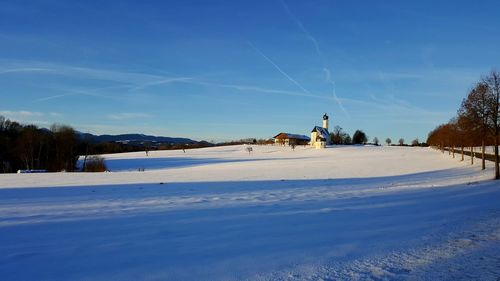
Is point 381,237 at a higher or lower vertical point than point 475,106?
lower

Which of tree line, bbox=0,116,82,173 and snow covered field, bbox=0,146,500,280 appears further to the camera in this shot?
tree line, bbox=0,116,82,173

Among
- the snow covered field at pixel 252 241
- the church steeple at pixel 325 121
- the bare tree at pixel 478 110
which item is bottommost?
the snow covered field at pixel 252 241

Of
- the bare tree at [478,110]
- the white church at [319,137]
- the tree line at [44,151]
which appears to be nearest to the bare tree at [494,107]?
the bare tree at [478,110]

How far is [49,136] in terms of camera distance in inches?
3115

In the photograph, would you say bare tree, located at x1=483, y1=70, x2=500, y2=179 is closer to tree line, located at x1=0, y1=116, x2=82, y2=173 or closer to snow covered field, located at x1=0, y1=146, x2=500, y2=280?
snow covered field, located at x1=0, y1=146, x2=500, y2=280

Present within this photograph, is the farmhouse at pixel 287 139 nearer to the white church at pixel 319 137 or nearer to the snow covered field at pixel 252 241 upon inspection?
the white church at pixel 319 137

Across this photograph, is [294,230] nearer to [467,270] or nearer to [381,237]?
[381,237]

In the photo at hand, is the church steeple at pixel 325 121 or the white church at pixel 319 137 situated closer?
the white church at pixel 319 137

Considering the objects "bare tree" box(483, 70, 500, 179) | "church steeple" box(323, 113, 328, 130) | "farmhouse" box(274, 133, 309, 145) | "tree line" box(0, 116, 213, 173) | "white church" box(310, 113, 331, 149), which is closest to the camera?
"bare tree" box(483, 70, 500, 179)

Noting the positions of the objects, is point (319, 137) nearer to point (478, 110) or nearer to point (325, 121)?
point (325, 121)

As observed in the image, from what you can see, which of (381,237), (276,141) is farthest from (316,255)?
(276,141)

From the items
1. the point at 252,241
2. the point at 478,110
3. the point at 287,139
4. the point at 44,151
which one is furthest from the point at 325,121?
the point at 252,241

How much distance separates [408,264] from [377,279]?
1179mm

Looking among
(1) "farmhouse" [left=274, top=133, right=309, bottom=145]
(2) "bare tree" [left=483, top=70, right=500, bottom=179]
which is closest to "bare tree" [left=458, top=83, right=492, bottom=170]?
(2) "bare tree" [left=483, top=70, right=500, bottom=179]
